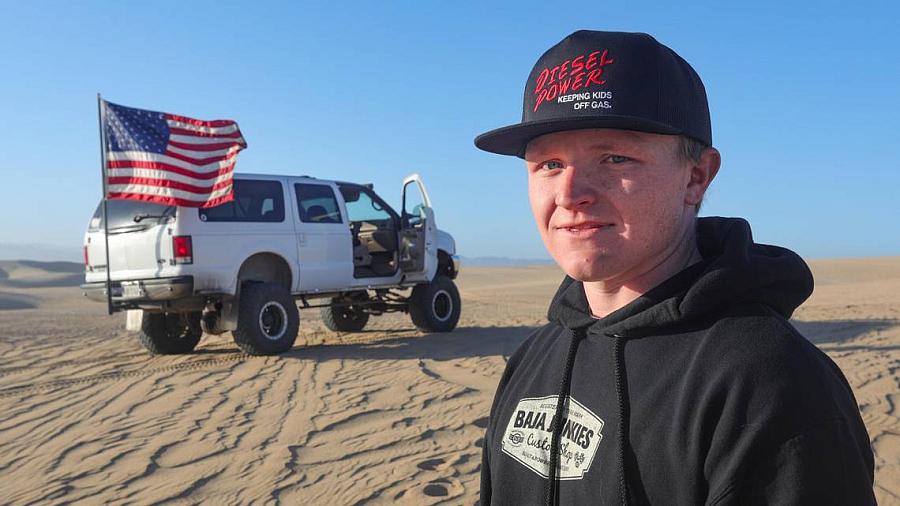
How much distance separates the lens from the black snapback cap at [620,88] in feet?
4.59

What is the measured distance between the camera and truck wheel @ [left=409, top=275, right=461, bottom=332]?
34.1 feet

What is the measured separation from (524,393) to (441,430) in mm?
3445

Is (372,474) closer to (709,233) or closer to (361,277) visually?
(709,233)

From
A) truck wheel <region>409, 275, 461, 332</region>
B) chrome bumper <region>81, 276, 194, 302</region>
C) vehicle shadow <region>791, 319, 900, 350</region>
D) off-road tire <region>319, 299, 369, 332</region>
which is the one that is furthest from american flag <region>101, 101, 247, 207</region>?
vehicle shadow <region>791, 319, 900, 350</region>

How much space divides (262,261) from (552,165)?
755cm

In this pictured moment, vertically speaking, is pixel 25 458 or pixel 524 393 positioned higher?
pixel 524 393

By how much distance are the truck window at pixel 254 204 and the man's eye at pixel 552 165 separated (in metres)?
7.06

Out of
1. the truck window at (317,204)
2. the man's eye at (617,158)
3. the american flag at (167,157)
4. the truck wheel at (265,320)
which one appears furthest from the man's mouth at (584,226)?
the truck window at (317,204)

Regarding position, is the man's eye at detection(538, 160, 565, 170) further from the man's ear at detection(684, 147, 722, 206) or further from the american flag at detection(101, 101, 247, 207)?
the american flag at detection(101, 101, 247, 207)

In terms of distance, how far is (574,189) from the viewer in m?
1.52

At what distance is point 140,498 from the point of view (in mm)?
3811

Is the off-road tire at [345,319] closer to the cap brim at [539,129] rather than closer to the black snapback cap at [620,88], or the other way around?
the cap brim at [539,129]

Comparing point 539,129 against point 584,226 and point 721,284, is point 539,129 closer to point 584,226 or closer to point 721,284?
point 584,226

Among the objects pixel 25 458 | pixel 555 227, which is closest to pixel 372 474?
pixel 25 458
